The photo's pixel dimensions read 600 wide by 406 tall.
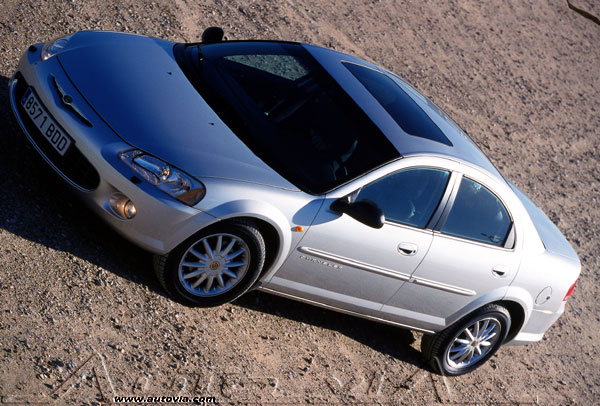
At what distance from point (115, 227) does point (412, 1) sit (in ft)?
32.0

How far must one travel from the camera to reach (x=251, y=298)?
623 cm

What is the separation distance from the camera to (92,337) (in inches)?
196

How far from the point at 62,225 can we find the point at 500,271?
337 cm

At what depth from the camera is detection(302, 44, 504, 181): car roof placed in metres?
5.92

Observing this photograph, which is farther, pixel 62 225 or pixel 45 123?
pixel 62 225

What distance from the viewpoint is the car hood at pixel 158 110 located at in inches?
207

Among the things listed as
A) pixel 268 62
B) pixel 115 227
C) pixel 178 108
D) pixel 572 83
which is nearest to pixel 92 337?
pixel 115 227

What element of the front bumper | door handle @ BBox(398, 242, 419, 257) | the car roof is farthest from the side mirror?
the front bumper

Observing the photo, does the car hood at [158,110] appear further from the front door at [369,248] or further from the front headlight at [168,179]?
the front door at [369,248]

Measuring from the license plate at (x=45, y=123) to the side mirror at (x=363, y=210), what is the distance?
1850mm

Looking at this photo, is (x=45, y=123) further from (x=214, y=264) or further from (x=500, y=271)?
(x=500, y=271)

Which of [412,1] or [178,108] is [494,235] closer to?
[178,108]

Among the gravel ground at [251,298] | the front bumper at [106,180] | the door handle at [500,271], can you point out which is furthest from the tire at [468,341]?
the front bumper at [106,180]

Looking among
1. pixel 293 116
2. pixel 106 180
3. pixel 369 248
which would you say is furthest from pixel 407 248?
pixel 106 180
